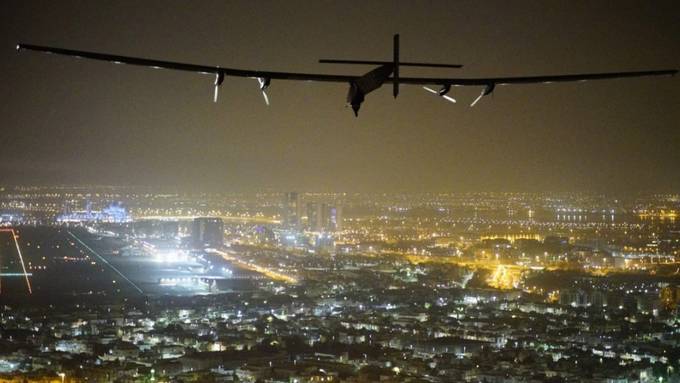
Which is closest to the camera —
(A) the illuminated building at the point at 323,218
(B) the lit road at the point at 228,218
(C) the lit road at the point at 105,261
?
(C) the lit road at the point at 105,261

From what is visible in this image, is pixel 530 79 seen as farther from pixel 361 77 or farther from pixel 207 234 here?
pixel 207 234

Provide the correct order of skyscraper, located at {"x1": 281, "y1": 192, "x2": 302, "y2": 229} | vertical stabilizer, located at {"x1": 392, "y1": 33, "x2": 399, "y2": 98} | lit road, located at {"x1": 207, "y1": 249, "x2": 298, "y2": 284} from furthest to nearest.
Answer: skyscraper, located at {"x1": 281, "y1": 192, "x2": 302, "y2": 229}, lit road, located at {"x1": 207, "y1": 249, "x2": 298, "y2": 284}, vertical stabilizer, located at {"x1": 392, "y1": 33, "x2": 399, "y2": 98}

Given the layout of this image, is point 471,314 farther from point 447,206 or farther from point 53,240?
point 447,206

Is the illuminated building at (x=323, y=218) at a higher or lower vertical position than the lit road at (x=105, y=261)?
higher

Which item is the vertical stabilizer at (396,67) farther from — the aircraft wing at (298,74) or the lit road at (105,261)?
the lit road at (105,261)

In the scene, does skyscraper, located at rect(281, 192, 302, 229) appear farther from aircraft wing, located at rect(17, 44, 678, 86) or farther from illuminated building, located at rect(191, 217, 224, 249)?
aircraft wing, located at rect(17, 44, 678, 86)

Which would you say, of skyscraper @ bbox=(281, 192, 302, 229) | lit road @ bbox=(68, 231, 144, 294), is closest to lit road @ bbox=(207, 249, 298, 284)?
lit road @ bbox=(68, 231, 144, 294)

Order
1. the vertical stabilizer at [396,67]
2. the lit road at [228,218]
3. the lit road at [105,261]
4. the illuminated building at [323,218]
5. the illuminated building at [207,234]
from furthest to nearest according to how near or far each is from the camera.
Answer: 1. the lit road at [228,218]
2. the illuminated building at [323,218]
3. the illuminated building at [207,234]
4. the lit road at [105,261]
5. the vertical stabilizer at [396,67]

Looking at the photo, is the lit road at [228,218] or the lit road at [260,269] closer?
the lit road at [260,269]

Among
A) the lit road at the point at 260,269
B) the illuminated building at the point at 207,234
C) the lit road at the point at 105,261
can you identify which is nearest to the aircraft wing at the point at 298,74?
the lit road at the point at 105,261

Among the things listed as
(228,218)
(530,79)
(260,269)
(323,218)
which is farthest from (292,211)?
(530,79)

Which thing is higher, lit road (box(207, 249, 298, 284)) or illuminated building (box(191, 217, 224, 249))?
illuminated building (box(191, 217, 224, 249))

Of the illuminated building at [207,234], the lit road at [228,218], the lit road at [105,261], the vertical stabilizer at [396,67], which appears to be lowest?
the lit road at [105,261]
